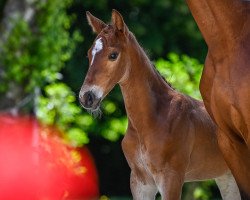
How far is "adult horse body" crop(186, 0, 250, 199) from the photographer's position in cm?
450

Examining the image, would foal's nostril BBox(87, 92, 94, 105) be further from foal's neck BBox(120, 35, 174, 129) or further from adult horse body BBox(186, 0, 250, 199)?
adult horse body BBox(186, 0, 250, 199)

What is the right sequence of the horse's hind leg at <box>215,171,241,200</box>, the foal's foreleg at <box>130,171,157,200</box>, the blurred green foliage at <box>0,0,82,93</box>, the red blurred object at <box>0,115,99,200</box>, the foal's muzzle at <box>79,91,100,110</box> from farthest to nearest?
the blurred green foliage at <box>0,0,82,93</box> → the red blurred object at <box>0,115,99,200</box> → the horse's hind leg at <box>215,171,241,200</box> → the foal's foreleg at <box>130,171,157,200</box> → the foal's muzzle at <box>79,91,100,110</box>

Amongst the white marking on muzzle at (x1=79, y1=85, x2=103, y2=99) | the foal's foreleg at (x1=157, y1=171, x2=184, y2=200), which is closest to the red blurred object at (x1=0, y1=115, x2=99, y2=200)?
the foal's foreleg at (x1=157, y1=171, x2=184, y2=200)

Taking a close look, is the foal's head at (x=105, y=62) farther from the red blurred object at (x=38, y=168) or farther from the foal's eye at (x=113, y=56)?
the red blurred object at (x=38, y=168)

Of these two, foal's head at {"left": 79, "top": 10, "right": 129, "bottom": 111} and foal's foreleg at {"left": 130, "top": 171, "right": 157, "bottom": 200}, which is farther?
foal's foreleg at {"left": 130, "top": 171, "right": 157, "bottom": 200}

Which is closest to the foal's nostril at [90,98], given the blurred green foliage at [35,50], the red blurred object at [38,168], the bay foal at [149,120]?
the bay foal at [149,120]

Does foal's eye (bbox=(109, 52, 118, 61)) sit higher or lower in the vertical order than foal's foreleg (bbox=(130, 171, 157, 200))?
higher

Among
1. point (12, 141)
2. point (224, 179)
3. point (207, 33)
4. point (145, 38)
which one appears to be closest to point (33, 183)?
point (12, 141)

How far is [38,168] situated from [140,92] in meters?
2.16

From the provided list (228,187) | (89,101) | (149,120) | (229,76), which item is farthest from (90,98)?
(228,187)

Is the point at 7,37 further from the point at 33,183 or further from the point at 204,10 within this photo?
the point at 204,10

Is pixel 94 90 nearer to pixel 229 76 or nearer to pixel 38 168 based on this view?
pixel 229 76

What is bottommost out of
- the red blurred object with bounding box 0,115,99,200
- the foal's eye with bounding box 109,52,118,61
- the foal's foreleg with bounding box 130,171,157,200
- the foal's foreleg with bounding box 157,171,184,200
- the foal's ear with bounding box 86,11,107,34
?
the red blurred object with bounding box 0,115,99,200

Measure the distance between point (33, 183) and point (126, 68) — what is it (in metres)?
2.29
